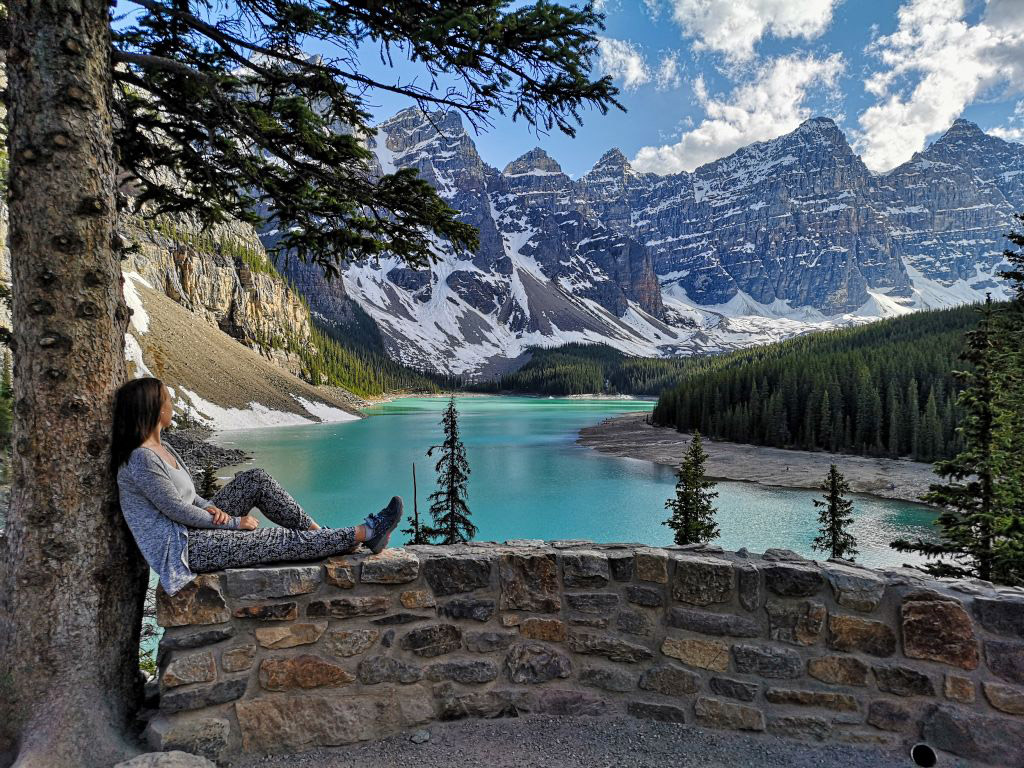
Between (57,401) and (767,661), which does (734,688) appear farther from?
(57,401)

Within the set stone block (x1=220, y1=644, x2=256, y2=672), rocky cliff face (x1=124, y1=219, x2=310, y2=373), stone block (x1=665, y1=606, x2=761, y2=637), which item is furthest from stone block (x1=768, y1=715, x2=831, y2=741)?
rocky cliff face (x1=124, y1=219, x2=310, y2=373)

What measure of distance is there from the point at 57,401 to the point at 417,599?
246 centimetres

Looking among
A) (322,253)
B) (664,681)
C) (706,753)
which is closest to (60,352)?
(322,253)

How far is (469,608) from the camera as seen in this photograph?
3684 mm

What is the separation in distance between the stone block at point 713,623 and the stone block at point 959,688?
110cm

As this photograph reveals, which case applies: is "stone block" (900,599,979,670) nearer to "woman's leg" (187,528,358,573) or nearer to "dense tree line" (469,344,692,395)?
"woman's leg" (187,528,358,573)

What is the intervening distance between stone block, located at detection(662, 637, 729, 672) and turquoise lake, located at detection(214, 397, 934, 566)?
62.3 ft

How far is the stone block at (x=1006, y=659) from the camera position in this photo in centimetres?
316

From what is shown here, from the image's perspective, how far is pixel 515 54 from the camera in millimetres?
3854

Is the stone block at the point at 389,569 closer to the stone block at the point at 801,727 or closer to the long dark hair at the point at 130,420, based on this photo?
the long dark hair at the point at 130,420

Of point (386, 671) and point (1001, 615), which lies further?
point (386, 671)

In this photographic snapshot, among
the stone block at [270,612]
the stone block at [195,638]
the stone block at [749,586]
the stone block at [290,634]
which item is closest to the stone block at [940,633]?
the stone block at [749,586]

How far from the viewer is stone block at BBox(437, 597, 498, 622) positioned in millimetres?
3652

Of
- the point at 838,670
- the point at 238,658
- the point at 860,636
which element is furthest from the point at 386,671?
the point at 860,636
